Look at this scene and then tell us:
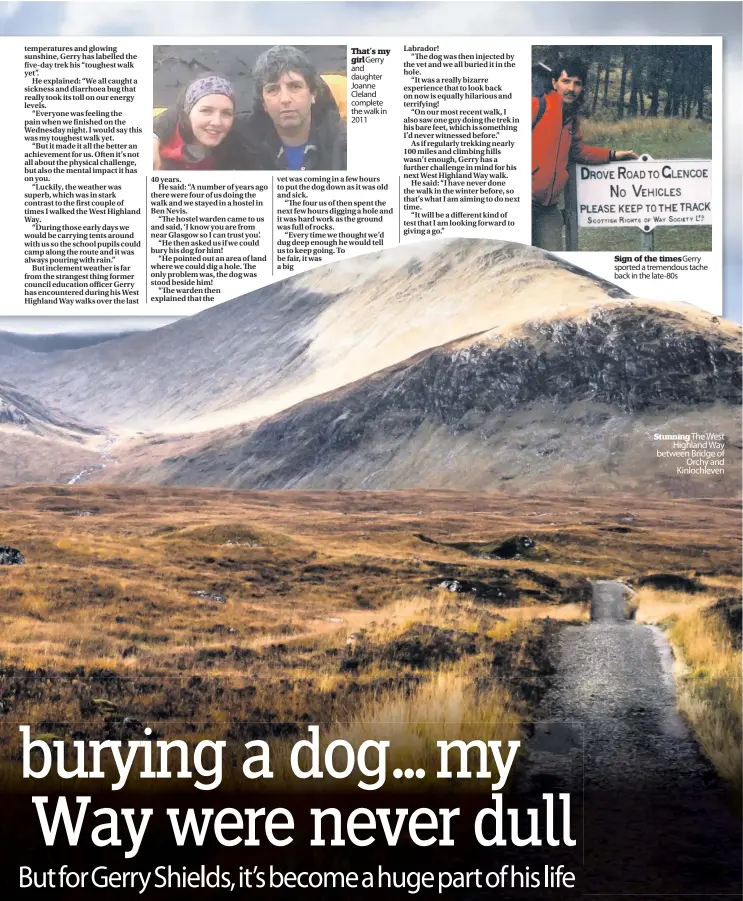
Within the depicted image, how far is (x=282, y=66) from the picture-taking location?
15570mm

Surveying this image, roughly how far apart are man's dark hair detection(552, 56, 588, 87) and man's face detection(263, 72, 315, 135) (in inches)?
123

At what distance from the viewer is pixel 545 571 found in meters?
15.1

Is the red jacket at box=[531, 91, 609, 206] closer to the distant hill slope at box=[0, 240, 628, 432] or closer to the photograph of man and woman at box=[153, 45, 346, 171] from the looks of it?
the distant hill slope at box=[0, 240, 628, 432]

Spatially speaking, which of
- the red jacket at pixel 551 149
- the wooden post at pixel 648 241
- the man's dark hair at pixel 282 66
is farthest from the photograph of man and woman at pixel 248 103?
the wooden post at pixel 648 241

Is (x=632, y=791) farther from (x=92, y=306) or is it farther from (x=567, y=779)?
(x=92, y=306)

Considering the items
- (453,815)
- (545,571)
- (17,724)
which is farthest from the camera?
(545,571)

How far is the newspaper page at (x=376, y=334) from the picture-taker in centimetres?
1484

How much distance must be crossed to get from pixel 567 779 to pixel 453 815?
57.8 inches

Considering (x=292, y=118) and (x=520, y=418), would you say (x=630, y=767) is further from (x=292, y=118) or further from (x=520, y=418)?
(x=292, y=118)

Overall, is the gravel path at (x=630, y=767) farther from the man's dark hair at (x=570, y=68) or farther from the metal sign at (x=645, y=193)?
the man's dark hair at (x=570, y=68)

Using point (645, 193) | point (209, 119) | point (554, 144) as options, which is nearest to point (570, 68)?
point (554, 144)

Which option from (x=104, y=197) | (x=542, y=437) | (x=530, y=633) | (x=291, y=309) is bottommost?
(x=530, y=633)

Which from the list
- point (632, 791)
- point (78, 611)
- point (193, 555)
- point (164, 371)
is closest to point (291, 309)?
point (164, 371)

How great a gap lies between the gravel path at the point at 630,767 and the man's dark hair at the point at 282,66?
24.2ft
